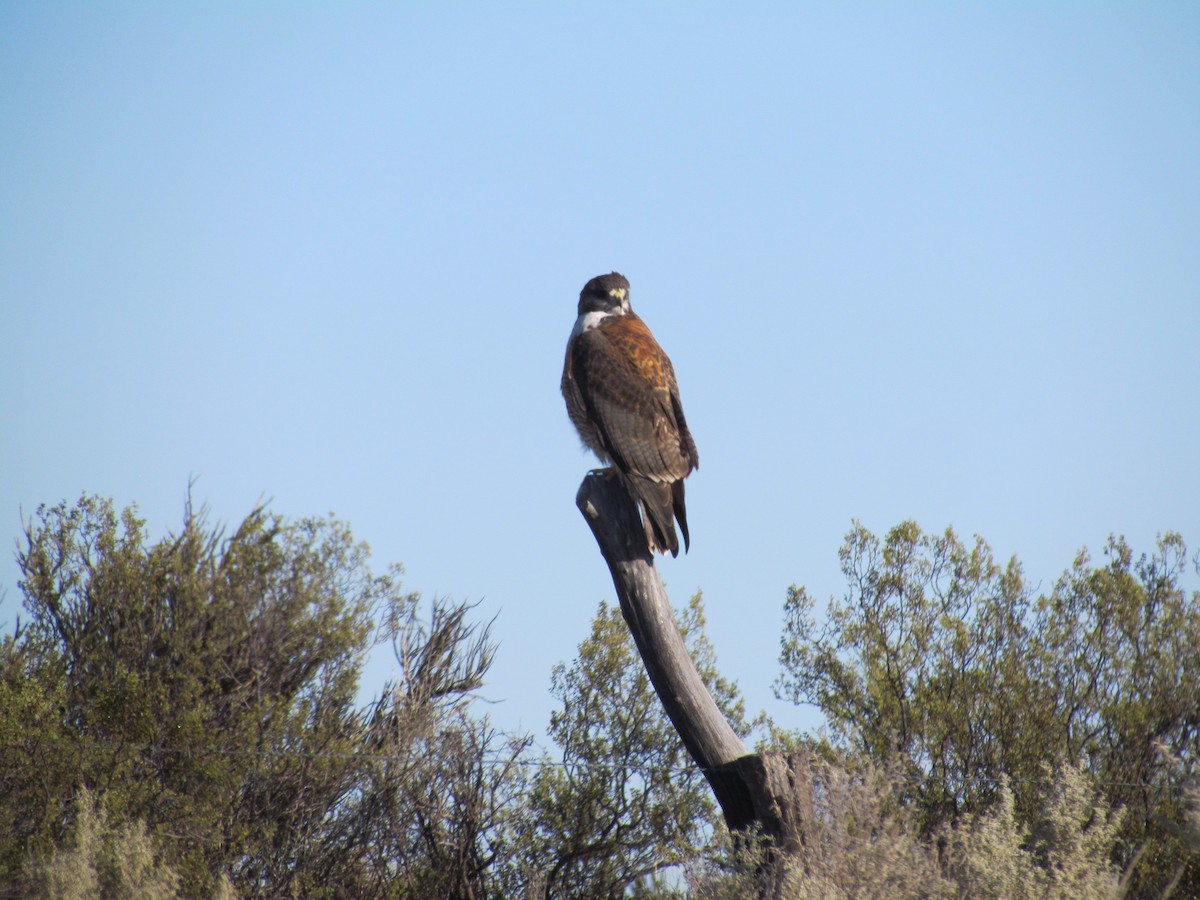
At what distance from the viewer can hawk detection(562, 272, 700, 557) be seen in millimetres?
6371

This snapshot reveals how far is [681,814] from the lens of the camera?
12211mm

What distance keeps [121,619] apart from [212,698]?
1.62 metres

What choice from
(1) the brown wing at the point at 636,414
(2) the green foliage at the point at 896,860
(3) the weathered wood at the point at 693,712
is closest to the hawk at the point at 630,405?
(1) the brown wing at the point at 636,414

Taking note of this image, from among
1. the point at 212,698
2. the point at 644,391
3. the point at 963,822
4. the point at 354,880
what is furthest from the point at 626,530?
the point at 212,698

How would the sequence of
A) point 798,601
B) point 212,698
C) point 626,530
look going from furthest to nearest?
point 212,698, point 798,601, point 626,530

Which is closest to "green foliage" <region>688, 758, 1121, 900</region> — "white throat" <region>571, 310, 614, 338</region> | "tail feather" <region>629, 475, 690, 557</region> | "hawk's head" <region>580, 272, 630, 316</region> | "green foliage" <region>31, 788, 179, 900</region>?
"tail feather" <region>629, 475, 690, 557</region>

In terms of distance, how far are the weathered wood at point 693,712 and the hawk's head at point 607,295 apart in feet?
6.38

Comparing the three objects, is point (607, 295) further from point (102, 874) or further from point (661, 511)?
point (102, 874)

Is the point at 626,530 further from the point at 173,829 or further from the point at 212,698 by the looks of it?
the point at 212,698

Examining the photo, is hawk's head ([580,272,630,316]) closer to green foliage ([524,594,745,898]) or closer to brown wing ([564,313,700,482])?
brown wing ([564,313,700,482])

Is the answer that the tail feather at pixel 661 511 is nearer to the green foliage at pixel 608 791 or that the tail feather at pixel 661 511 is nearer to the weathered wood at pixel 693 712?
the weathered wood at pixel 693 712

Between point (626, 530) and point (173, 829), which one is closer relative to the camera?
point (626, 530)

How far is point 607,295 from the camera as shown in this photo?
305 inches

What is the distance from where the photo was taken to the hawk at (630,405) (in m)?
6.37
